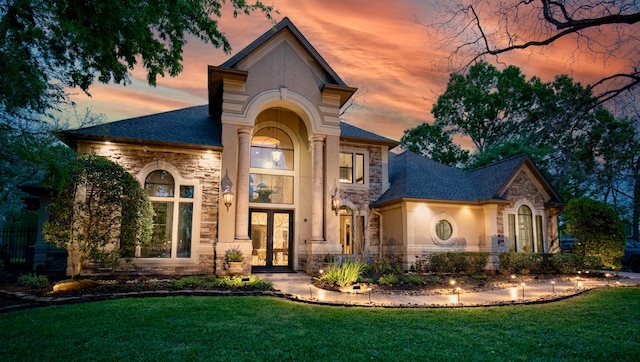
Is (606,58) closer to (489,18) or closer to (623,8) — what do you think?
(623,8)

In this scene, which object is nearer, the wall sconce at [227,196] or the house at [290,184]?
the wall sconce at [227,196]

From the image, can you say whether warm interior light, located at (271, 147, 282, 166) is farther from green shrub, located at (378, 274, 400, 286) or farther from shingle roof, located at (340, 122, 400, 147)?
green shrub, located at (378, 274, 400, 286)

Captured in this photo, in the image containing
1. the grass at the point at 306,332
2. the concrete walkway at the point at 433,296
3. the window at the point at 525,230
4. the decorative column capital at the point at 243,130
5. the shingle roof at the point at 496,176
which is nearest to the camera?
the grass at the point at 306,332

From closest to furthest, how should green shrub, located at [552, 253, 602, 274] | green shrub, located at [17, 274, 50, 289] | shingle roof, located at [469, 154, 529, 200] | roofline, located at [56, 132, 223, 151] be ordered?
green shrub, located at [17, 274, 50, 289]
roofline, located at [56, 132, 223, 151]
green shrub, located at [552, 253, 602, 274]
shingle roof, located at [469, 154, 529, 200]

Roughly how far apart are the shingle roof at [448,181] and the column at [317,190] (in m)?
3.13

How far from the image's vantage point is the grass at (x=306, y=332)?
4.80 metres

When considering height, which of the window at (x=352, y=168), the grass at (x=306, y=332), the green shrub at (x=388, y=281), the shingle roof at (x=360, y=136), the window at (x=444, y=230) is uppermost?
the shingle roof at (x=360, y=136)

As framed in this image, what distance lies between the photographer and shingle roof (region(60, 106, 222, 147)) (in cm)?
1210

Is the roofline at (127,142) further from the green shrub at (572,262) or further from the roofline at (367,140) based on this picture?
the green shrub at (572,262)

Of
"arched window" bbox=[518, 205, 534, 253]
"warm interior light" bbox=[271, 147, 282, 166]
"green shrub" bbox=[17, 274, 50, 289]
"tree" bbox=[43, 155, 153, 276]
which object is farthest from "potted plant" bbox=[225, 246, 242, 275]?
"arched window" bbox=[518, 205, 534, 253]

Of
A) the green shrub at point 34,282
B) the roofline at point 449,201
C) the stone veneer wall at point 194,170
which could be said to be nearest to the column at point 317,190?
the roofline at point 449,201

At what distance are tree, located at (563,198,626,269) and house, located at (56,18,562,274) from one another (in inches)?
45.8

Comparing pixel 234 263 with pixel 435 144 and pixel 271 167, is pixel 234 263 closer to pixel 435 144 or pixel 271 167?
pixel 271 167

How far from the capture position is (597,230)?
15.4 m
